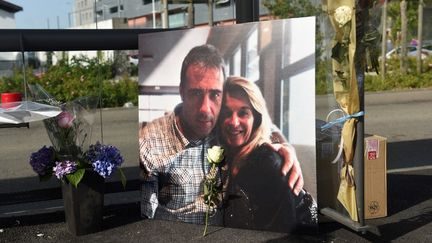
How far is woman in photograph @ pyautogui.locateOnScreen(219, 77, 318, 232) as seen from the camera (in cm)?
439

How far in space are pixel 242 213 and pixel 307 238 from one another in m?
0.57

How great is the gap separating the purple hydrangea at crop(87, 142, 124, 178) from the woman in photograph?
94cm

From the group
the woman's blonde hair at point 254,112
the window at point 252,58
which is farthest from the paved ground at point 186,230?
the window at point 252,58

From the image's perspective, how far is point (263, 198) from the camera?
4.46 meters

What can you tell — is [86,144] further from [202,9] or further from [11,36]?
[202,9]

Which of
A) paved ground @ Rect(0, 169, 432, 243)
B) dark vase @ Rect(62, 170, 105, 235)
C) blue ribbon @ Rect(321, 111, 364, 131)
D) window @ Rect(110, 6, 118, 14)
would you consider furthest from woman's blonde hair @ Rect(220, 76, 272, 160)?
window @ Rect(110, 6, 118, 14)

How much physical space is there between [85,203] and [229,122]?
1.41m

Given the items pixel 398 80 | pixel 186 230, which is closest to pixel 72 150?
pixel 186 230

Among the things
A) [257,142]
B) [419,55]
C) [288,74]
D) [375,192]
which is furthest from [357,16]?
[419,55]

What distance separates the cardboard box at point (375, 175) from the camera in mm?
4836

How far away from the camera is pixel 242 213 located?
4.59 meters

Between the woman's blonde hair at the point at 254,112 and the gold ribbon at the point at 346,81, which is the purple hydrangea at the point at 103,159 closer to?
the woman's blonde hair at the point at 254,112

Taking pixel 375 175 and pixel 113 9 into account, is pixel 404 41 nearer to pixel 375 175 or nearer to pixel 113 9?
pixel 113 9

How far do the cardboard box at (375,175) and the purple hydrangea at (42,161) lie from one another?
8.98 feet
